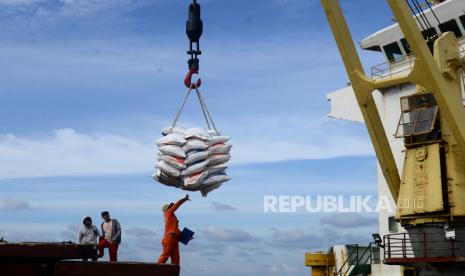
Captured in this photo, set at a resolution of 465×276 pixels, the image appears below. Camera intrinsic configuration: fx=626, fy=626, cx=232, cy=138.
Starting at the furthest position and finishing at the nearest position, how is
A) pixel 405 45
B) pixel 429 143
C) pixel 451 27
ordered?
pixel 405 45 < pixel 451 27 < pixel 429 143

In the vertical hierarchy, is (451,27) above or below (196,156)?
above

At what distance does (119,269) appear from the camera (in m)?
7.70

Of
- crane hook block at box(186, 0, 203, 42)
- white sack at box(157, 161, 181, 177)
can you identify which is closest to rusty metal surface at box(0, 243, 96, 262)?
white sack at box(157, 161, 181, 177)

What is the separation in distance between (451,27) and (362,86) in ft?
20.8

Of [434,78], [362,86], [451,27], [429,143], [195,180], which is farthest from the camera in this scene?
[451,27]

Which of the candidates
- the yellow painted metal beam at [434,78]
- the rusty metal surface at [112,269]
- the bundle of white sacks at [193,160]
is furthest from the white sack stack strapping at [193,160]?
the yellow painted metal beam at [434,78]

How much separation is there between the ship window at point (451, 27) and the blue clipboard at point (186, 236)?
17.6 metres

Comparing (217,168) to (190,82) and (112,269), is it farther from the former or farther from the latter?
(112,269)

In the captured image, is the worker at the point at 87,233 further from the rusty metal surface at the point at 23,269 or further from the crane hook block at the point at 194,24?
the rusty metal surface at the point at 23,269

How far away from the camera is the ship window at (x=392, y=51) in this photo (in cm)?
2803

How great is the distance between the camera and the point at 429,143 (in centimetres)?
2067

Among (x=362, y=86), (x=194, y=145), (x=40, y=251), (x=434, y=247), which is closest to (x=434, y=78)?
(x=362, y=86)

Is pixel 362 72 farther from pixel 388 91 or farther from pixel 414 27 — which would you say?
pixel 388 91

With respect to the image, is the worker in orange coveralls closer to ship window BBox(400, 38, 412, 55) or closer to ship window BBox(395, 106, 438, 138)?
ship window BBox(395, 106, 438, 138)
